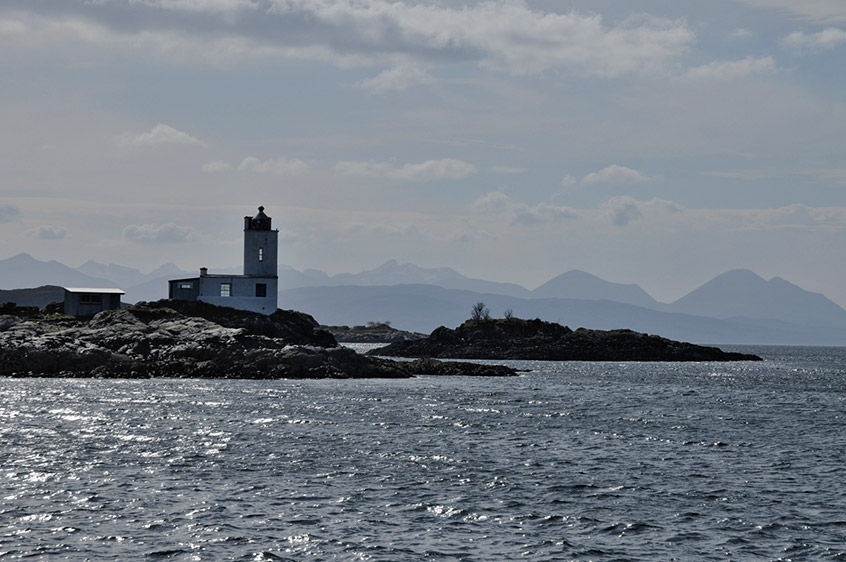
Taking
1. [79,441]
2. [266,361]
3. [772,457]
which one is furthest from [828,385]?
[79,441]

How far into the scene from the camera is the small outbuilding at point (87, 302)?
117 metres

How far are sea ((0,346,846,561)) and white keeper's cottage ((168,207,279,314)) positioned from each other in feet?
153

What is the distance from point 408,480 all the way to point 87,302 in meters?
87.2

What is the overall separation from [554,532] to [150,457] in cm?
1982

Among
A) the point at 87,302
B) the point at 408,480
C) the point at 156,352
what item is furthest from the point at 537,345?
the point at 408,480

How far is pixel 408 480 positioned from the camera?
3862cm

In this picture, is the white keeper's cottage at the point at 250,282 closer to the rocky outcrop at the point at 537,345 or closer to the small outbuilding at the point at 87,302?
the small outbuilding at the point at 87,302

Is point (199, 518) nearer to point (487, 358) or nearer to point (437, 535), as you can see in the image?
point (437, 535)

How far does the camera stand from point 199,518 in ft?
102

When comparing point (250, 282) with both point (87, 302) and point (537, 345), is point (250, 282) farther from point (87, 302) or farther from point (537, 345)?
point (537, 345)

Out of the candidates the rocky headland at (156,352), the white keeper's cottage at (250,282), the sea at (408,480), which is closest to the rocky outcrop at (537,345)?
the white keeper's cottage at (250,282)

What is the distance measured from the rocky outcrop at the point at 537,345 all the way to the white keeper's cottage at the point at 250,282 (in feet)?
175

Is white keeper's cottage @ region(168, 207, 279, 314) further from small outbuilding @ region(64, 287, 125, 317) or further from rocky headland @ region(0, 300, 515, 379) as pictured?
rocky headland @ region(0, 300, 515, 379)

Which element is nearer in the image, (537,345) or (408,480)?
(408,480)
